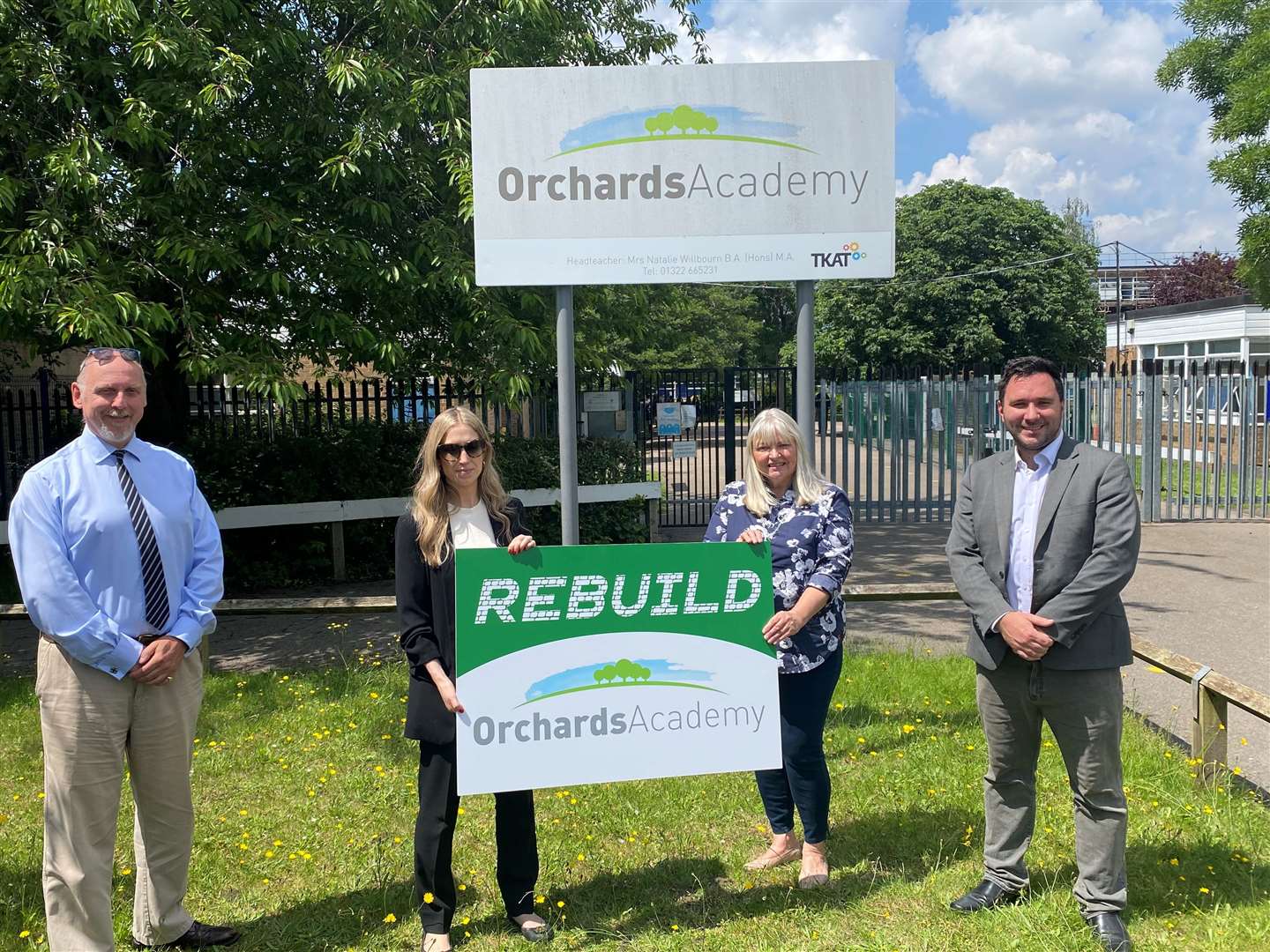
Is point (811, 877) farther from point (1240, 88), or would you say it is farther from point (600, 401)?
point (1240, 88)

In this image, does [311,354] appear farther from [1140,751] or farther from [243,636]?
[1140,751]

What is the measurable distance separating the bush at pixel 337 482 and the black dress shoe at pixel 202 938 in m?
7.52

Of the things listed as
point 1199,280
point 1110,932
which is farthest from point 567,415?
point 1199,280

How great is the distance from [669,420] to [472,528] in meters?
10.7

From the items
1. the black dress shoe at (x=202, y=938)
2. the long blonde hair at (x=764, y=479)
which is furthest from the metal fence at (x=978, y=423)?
the black dress shoe at (x=202, y=938)

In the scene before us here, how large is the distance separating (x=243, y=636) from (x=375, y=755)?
3698 mm

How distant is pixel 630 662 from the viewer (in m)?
3.71

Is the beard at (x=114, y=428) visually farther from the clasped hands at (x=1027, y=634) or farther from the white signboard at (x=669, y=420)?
the white signboard at (x=669, y=420)

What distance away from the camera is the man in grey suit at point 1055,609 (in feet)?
11.0

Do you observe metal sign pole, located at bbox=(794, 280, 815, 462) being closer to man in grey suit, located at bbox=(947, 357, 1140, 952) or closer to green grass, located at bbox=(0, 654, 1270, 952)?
man in grey suit, located at bbox=(947, 357, 1140, 952)

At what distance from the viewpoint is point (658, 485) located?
12812 mm

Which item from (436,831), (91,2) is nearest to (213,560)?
(436,831)

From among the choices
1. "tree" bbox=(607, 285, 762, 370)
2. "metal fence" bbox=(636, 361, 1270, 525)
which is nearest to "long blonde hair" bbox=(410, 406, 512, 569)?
"metal fence" bbox=(636, 361, 1270, 525)

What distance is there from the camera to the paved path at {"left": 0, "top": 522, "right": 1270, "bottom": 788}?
20.8 feet
